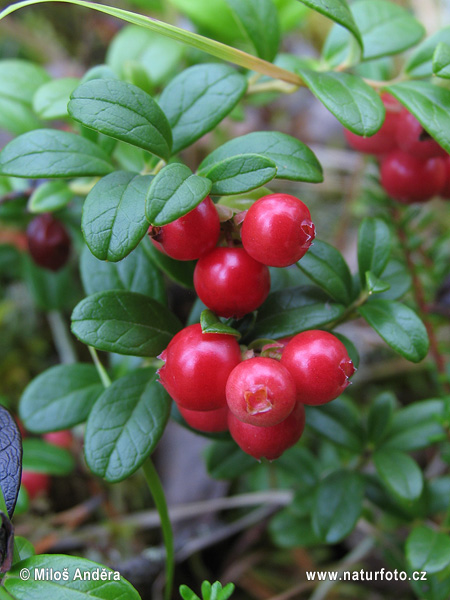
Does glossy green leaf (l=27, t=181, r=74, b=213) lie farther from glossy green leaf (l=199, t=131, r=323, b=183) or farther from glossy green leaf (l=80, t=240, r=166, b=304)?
glossy green leaf (l=199, t=131, r=323, b=183)

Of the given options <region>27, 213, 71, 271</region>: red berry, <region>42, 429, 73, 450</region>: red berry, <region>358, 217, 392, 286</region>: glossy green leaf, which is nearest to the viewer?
<region>358, 217, 392, 286</region>: glossy green leaf

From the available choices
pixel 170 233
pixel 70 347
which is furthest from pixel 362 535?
pixel 170 233

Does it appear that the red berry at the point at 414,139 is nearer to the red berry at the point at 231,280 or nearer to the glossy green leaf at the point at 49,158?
the red berry at the point at 231,280

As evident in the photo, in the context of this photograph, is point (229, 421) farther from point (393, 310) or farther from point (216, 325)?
point (393, 310)

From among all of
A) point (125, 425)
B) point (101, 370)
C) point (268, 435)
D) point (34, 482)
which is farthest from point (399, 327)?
point (34, 482)

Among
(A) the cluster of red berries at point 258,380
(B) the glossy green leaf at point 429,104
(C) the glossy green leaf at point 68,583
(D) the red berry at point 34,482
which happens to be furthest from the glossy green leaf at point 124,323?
(D) the red berry at point 34,482

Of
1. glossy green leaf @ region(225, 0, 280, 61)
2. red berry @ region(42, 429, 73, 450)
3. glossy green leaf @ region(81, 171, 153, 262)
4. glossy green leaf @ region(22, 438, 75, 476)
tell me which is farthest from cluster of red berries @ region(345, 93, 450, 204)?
red berry @ region(42, 429, 73, 450)
